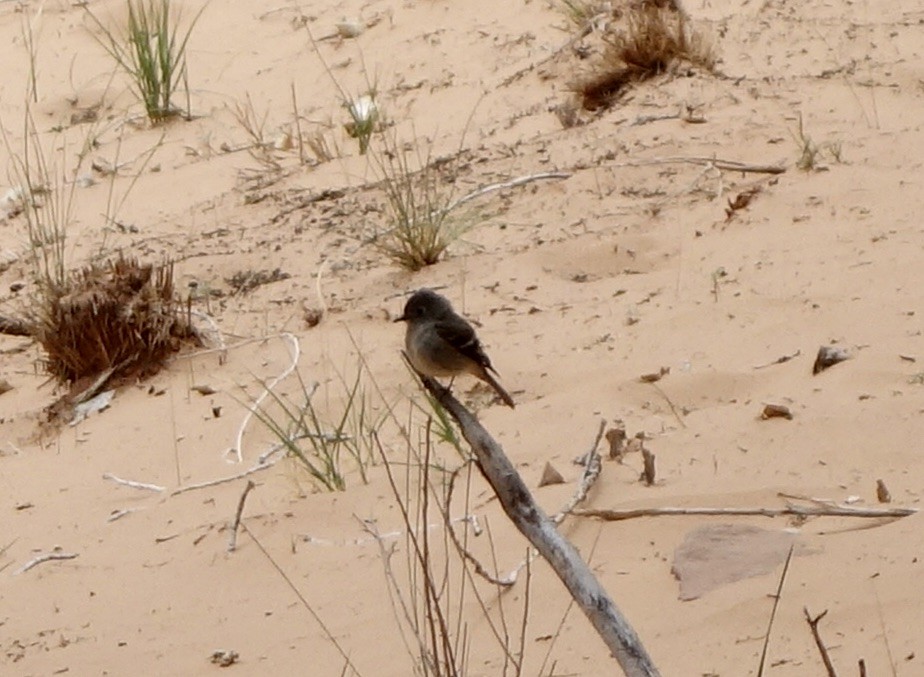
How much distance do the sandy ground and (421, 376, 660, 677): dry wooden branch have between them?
831mm

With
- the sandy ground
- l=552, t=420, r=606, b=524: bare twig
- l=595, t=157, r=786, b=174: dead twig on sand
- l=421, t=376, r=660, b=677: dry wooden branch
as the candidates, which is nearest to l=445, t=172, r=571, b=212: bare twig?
the sandy ground

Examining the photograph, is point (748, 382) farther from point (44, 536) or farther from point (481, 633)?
point (44, 536)

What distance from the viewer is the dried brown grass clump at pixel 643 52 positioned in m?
6.99

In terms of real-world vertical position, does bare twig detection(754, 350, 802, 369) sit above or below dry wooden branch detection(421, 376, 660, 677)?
below

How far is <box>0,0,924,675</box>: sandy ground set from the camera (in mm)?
3836

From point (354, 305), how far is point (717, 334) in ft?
4.34

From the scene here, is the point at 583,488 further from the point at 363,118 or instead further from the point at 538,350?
the point at 363,118

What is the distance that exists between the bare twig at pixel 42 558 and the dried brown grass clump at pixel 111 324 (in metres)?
1.16

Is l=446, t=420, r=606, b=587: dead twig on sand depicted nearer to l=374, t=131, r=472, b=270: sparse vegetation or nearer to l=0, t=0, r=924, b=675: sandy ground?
l=0, t=0, r=924, b=675: sandy ground

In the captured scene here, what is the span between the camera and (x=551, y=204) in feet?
20.5

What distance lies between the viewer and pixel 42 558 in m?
4.64

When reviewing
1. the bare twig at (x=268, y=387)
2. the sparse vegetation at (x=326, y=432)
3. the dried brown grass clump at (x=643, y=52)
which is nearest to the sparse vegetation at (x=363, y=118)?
the dried brown grass clump at (x=643, y=52)

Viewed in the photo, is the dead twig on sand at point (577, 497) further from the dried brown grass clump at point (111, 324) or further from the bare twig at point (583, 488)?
the dried brown grass clump at point (111, 324)

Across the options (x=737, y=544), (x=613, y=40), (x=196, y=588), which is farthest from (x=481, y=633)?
(x=613, y=40)
